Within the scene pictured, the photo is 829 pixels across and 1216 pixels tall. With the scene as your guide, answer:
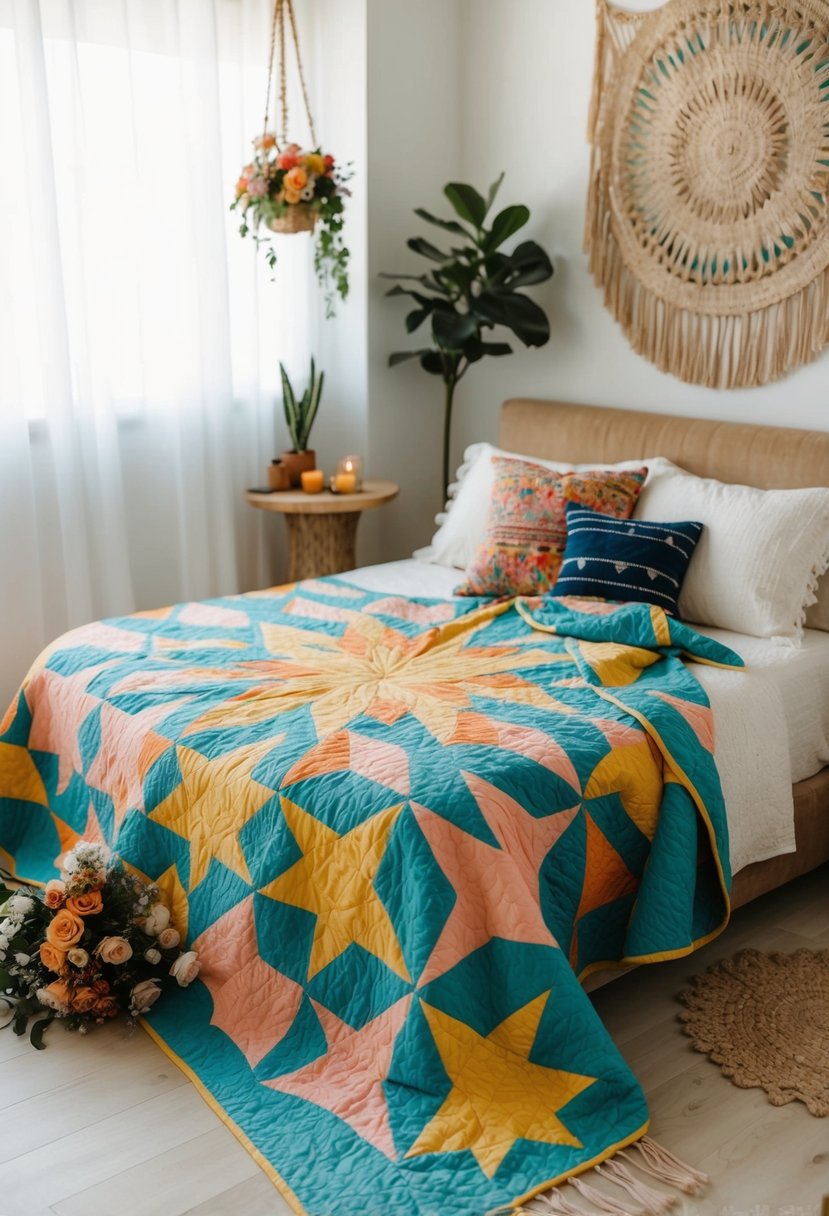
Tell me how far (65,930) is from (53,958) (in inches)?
2.2

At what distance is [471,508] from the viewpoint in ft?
A: 11.5

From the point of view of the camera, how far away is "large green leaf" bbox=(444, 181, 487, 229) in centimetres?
370

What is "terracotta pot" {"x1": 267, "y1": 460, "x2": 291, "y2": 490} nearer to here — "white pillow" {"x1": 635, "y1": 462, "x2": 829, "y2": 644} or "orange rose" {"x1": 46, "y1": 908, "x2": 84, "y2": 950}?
"white pillow" {"x1": 635, "y1": 462, "x2": 829, "y2": 644}

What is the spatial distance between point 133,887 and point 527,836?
83 centimetres

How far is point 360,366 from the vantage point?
404 centimetres

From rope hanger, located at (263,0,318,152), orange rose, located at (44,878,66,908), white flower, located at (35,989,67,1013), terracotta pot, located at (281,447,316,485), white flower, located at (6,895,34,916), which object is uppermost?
rope hanger, located at (263,0,318,152)

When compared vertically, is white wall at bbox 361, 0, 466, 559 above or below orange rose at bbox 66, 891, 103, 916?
above

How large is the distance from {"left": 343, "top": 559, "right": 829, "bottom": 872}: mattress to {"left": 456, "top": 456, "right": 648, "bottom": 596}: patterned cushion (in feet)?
1.78

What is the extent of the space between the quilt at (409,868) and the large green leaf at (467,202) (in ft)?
5.28

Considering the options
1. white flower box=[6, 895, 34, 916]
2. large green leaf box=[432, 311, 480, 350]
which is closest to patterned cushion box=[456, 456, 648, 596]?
large green leaf box=[432, 311, 480, 350]

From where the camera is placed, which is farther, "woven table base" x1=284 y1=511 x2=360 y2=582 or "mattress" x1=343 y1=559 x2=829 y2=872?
"woven table base" x1=284 y1=511 x2=360 y2=582

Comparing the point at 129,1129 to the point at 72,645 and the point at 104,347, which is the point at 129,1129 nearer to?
the point at 72,645

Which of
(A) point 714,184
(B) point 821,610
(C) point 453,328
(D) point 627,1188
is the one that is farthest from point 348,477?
(D) point 627,1188

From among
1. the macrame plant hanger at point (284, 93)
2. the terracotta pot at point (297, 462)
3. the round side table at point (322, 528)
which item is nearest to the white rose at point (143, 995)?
the round side table at point (322, 528)
